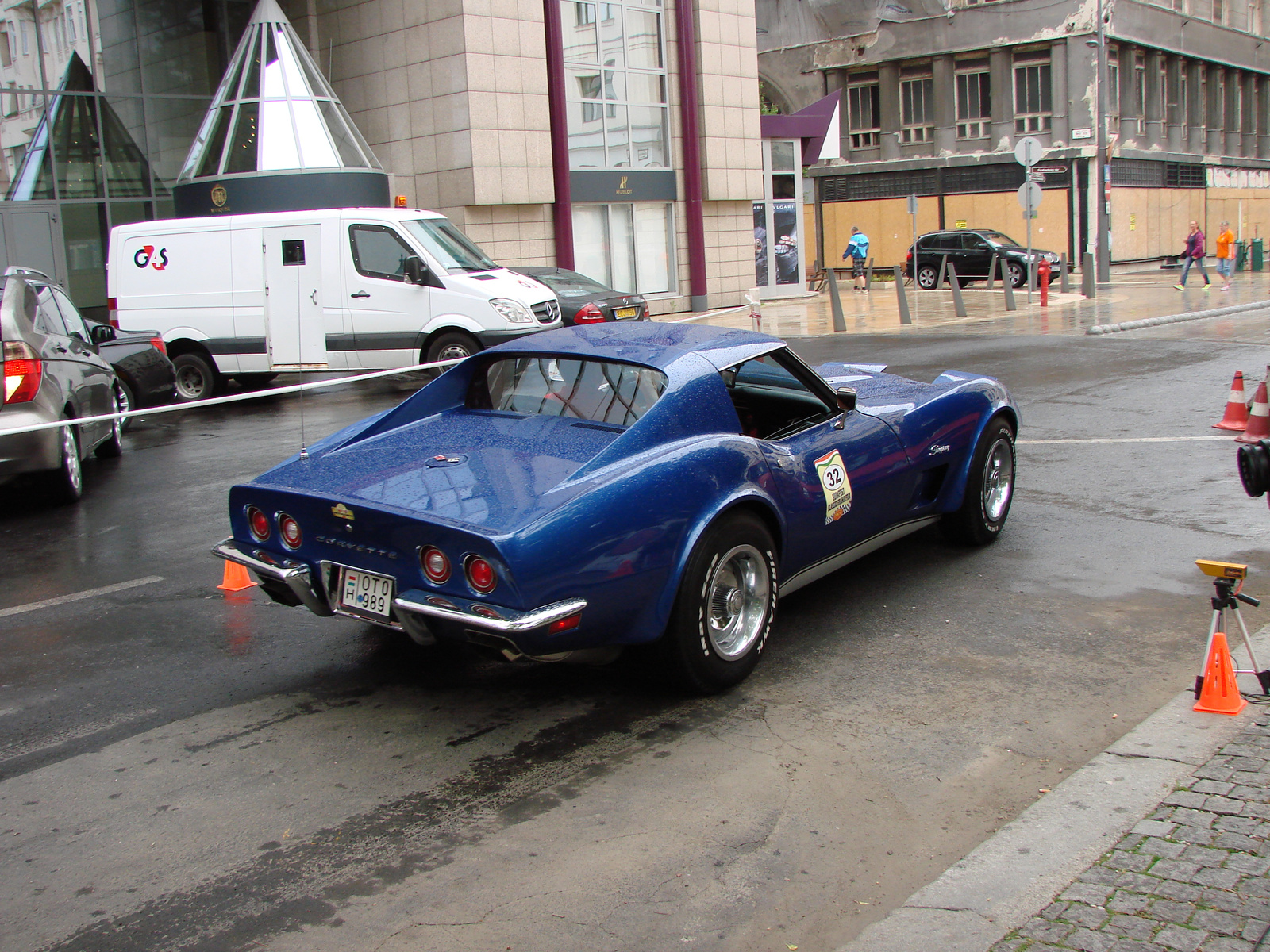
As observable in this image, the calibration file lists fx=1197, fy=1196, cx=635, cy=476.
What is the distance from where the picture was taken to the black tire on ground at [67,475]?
878 cm

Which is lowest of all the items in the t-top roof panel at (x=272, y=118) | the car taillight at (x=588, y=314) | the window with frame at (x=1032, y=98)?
the car taillight at (x=588, y=314)

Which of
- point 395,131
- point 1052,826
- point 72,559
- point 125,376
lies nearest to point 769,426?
point 1052,826

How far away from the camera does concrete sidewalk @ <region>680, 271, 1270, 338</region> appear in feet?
69.4

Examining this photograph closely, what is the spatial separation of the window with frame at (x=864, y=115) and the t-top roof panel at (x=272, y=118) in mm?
29651

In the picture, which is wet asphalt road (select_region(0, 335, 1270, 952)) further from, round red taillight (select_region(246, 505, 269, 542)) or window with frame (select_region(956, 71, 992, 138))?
window with frame (select_region(956, 71, 992, 138))

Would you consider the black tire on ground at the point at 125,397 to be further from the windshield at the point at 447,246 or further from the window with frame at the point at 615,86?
the window with frame at the point at 615,86

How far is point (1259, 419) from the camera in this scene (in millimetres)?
9469

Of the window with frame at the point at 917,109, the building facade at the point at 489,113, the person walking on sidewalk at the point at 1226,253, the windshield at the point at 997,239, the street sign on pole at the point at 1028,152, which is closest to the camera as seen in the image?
the building facade at the point at 489,113

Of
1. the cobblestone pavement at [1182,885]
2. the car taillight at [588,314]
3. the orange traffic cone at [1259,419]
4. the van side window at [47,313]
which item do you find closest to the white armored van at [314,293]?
the car taillight at [588,314]

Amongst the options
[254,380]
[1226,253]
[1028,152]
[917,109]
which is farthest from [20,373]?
[917,109]

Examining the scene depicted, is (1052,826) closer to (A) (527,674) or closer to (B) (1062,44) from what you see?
Answer: (A) (527,674)

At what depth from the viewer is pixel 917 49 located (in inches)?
1796

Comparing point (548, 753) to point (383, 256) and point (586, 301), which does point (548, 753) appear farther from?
point (586, 301)

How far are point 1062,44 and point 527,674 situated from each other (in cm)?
4359
